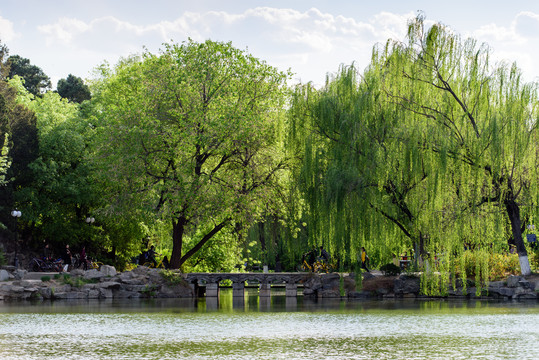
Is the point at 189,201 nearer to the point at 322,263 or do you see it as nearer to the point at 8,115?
the point at 322,263

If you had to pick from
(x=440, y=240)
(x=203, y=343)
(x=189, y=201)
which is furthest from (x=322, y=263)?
(x=203, y=343)

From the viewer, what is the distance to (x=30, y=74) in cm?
8519

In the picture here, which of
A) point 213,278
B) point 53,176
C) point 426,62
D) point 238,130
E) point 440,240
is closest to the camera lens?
point 440,240

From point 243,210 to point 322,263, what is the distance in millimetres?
7900

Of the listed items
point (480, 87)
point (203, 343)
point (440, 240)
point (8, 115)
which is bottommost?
point (203, 343)

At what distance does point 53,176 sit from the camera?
43.6 m

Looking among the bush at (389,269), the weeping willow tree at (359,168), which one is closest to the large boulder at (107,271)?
the weeping willow tree at (359,168)

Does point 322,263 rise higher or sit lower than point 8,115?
lower

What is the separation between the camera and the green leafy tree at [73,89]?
82.2 metres

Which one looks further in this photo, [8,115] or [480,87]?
[8,115]

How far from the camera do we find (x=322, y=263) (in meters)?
42.7

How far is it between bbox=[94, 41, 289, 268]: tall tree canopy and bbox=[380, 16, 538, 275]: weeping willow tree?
10.5 meters

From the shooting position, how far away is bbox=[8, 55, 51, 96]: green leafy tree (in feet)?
276

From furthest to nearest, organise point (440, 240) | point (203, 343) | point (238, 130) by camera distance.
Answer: point (238, 130) → point (440, 240) → point (203, 343)
